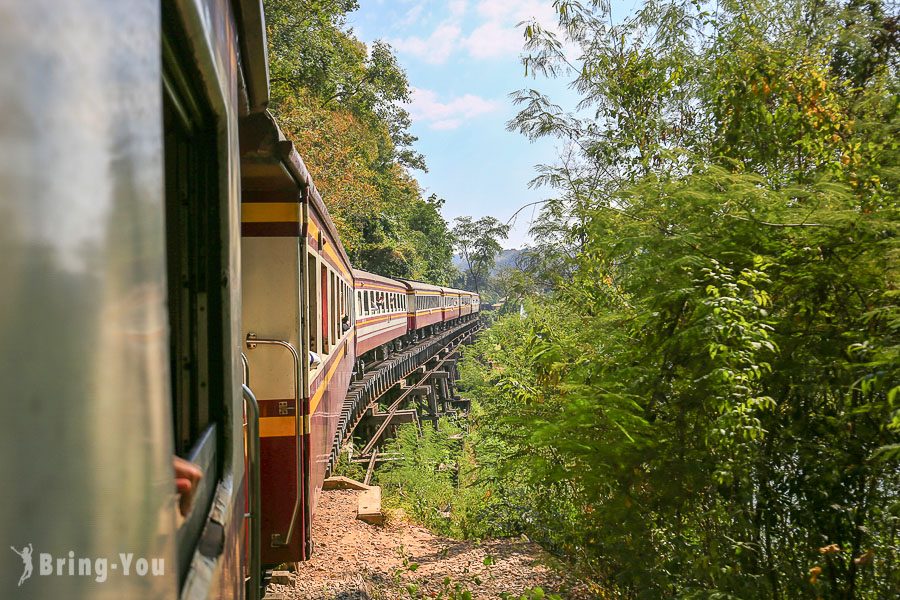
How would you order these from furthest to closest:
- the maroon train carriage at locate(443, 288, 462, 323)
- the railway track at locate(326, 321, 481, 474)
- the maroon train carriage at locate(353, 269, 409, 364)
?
the maroon train carriage at locate(443, 288, 462, 323) < the maroon train carriage at locate(353, 269, 409, 364) < the railway track at locate(326, 321, 481, 474)

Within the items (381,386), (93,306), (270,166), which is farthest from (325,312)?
(381,386)

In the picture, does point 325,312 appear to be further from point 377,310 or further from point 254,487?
point 377,310

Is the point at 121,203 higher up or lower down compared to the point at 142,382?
higher up

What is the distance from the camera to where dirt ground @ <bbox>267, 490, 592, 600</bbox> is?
561 centimetres

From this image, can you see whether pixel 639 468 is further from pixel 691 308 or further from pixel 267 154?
pixel 267 154

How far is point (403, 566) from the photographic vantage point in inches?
255

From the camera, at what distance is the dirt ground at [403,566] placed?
5.61m

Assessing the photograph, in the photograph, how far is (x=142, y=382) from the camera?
700 mm

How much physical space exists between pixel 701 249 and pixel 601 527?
214cm

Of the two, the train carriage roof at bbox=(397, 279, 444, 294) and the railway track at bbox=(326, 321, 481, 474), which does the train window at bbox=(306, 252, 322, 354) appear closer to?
the railway track at bbox=(326, 321, 481, 474)

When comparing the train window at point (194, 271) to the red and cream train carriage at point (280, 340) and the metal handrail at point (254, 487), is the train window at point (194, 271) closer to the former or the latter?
the metal handrail at point (254, 487)

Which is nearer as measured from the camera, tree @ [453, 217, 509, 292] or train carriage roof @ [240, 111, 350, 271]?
train carriage roof @ [240, 111, 350, 271]

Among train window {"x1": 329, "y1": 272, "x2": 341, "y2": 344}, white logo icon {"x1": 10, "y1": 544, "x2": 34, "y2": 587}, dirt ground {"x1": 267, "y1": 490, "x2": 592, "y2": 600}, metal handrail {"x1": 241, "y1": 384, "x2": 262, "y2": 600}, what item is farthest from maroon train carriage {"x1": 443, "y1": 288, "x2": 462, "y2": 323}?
white logo icon {"x1": 10, "y1": 544, "x2": 34, "y2": 587}

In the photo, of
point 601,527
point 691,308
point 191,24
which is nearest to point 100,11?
point 191,24
